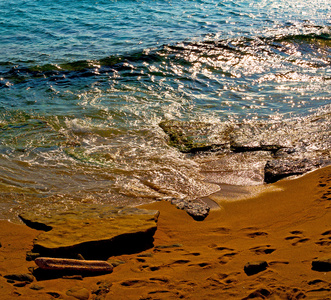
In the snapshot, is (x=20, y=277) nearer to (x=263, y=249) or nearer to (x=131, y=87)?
(x=263, y=249)

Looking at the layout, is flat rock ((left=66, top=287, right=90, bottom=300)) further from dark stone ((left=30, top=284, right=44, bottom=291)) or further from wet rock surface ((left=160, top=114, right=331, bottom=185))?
wet rock surface ((left=160, top=114, right=331, bottom=185))

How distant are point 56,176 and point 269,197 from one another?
3.36m

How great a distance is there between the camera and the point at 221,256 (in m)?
3.76

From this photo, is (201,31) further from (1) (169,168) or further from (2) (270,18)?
(1) (169,168)

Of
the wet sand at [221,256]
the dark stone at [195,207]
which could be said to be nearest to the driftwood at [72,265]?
the wet sand at [221,256]

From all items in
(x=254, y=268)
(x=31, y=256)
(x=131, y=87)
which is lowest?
(x=31, y=256)

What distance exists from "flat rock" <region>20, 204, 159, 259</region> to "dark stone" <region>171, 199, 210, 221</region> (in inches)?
21.4

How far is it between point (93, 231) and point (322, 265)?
234 centimetres

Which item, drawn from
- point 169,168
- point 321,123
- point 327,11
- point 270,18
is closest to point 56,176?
point 169,168

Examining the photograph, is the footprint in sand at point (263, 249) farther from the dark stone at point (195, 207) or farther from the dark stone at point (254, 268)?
the dark stone at point (195, 207)

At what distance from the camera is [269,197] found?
531 cm

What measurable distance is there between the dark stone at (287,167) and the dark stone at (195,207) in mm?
1286

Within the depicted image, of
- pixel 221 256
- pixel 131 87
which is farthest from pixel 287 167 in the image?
pixel 131 87

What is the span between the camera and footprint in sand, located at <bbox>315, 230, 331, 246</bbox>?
3.67 metres
